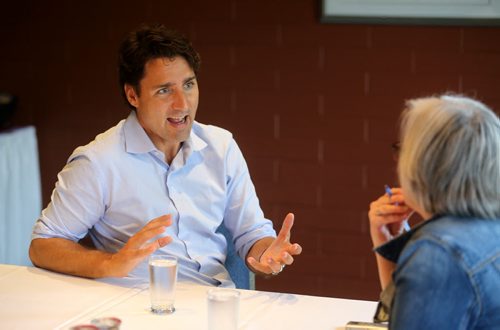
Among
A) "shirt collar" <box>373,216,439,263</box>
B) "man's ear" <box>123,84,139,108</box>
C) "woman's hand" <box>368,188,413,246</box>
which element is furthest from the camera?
"man's ear" <box>123,84,139,108</box>

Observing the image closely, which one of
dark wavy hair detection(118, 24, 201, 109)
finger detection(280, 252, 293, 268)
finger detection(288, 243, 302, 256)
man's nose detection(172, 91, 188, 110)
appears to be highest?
dark wavy hair detection(118, 24, 201, 109)

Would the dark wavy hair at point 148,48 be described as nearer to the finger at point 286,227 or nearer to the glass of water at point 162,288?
the finger at point 286,227

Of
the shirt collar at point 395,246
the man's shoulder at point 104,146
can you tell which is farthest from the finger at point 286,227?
the shirt collar at point 395,246

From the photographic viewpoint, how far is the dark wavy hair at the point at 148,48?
266cm

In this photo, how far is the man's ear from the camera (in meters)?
2.73

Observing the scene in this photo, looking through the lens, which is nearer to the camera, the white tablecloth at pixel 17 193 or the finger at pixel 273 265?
the finger at pixel 273 265

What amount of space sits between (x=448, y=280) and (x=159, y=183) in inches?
53.6

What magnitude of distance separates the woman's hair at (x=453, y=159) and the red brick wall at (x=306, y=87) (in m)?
2.26

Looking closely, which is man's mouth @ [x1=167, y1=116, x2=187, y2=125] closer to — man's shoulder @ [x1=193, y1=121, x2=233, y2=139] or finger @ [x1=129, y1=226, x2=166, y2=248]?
man's shoulder @ [x1=193, y1=121, x2=233, y2=139]

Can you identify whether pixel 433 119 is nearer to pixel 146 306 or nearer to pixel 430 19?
pixel 146 306

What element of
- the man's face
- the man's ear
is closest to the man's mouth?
the man's face

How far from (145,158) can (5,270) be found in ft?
1.67

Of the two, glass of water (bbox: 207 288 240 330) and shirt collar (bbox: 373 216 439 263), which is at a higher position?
shirt collar (bbox: 373 216 439 263)

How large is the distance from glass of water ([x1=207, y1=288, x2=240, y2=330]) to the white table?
0.09 m
